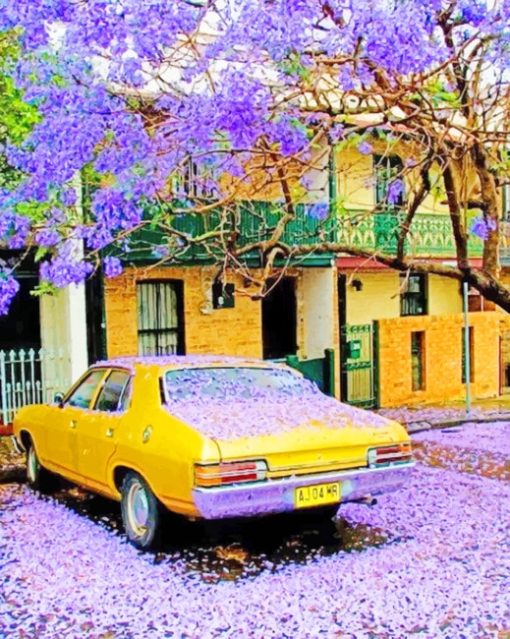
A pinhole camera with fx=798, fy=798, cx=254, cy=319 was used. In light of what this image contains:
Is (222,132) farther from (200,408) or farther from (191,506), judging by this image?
(191,506)

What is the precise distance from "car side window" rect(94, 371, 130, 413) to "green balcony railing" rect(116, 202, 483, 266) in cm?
269

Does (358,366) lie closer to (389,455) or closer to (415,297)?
(415,297)

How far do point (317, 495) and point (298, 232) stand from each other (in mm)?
9427

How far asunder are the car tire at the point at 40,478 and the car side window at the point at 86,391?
99 centimetres

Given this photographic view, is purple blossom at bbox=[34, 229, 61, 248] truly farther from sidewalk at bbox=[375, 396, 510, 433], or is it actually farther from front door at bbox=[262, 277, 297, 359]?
front door at bbox=[262, 277, 297, 359]

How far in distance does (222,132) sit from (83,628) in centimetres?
552

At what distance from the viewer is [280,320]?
671 inches

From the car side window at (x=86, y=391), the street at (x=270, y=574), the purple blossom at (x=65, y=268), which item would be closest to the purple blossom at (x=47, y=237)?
the purple blossom at (x=65, y=268)

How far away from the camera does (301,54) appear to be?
8328 millimetres

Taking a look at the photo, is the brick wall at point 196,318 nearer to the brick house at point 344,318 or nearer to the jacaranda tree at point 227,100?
the brick house at point 344,318

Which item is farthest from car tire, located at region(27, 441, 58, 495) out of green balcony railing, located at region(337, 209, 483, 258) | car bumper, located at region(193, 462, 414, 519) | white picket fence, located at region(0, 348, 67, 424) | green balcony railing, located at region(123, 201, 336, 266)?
green balcony railing, located at region(337, 209, 483, 258)

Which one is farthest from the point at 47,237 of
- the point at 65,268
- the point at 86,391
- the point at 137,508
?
the point at 137,508

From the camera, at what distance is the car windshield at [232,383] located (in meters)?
7.25

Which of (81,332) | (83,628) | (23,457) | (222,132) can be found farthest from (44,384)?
(83,628)
